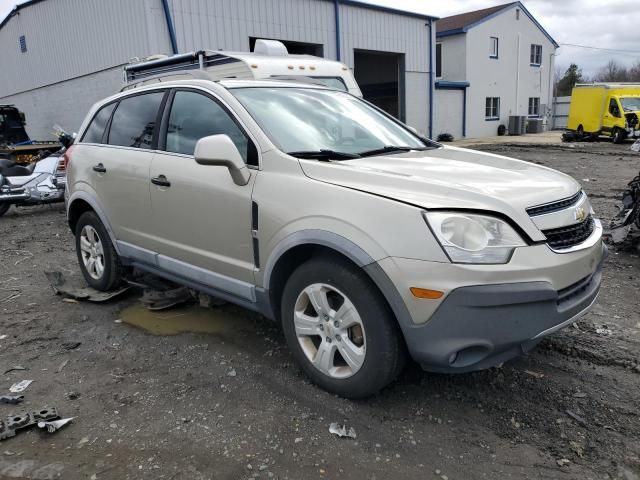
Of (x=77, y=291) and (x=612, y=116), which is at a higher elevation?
(x=612, y=116)

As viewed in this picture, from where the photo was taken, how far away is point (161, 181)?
388 centimetres

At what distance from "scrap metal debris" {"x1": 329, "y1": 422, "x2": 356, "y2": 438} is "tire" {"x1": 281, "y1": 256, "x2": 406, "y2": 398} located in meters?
0.20

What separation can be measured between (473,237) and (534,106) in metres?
38.4

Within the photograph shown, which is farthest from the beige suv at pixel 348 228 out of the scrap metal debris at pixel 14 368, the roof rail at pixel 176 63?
the roof rail at pixel 176 63

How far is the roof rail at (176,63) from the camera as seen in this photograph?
816 centimetres

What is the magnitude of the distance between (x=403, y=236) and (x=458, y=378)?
1.24 metres

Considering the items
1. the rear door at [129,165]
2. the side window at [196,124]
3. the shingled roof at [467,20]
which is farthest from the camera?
the shingled roof at [467,20]

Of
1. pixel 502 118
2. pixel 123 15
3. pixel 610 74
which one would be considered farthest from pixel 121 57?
pixel 610 74

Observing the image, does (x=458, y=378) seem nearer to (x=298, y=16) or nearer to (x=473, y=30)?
(x=298, y=16)

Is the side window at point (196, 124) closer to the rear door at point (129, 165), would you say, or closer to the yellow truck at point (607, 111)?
the rear door at point (129, 165)

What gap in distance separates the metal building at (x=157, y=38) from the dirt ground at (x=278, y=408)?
39.7 feet

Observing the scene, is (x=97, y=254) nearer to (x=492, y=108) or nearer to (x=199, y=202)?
(x=199, y=202)

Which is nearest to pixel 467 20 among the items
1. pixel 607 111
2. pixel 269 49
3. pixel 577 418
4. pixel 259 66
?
pixel 607 111

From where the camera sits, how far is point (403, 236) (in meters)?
2.54
